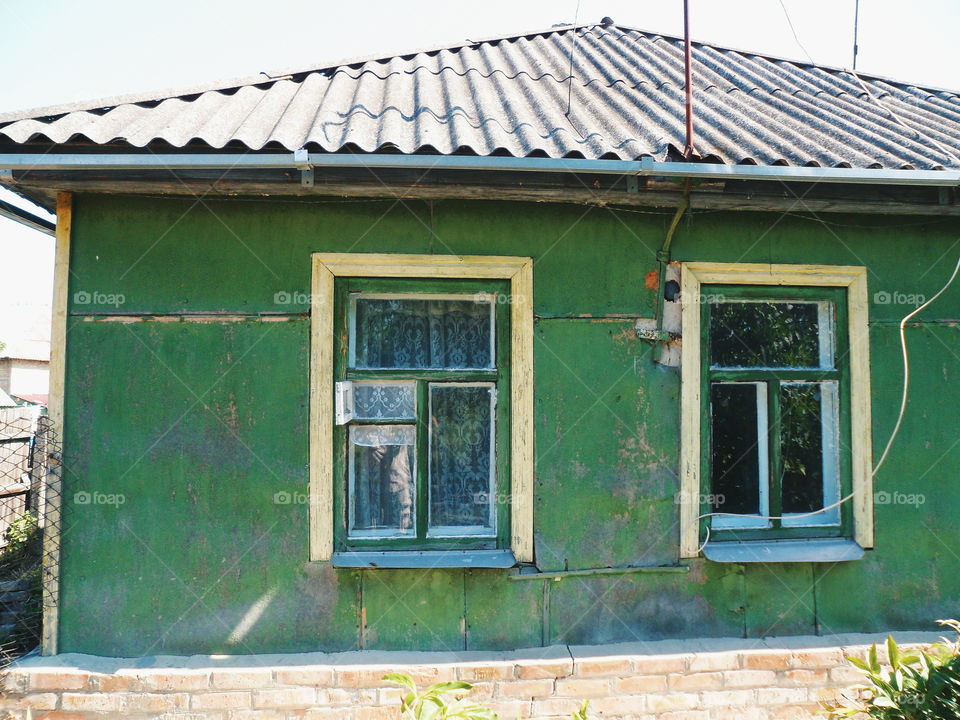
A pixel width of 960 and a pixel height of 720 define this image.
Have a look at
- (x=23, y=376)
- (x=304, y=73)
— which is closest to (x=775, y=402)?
(x=304, y=73)

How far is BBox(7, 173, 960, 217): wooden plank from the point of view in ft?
9.70

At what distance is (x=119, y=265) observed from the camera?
3.14 metres

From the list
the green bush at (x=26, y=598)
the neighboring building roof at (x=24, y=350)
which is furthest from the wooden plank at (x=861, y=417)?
the neighboring building roof at (x=24, y=350)

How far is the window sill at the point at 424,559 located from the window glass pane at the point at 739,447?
52.7 inches

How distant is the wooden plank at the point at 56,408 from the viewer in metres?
3.01

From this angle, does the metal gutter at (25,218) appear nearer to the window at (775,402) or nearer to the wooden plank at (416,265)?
the wooden plank at (416,265)

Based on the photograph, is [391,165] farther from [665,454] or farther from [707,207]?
[665,454]

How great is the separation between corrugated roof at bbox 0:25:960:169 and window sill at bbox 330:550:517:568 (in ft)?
6.83

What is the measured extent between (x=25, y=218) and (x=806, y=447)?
4868mm

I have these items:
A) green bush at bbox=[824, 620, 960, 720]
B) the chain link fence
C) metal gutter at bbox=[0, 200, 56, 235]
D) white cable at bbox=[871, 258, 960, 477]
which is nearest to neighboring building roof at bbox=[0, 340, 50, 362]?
metal gutter at bbox=[0, 200, 56, 235]

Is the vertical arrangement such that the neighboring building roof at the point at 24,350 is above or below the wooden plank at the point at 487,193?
above

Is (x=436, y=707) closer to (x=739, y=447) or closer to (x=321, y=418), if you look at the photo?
(x=321, y=418)

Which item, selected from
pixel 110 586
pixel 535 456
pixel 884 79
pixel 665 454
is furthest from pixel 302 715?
pixel 884 79

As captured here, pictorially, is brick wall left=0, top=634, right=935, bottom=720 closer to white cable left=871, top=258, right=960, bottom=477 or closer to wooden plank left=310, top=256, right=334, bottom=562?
wooden plank left=310, top=256, right=334, bottom=562
